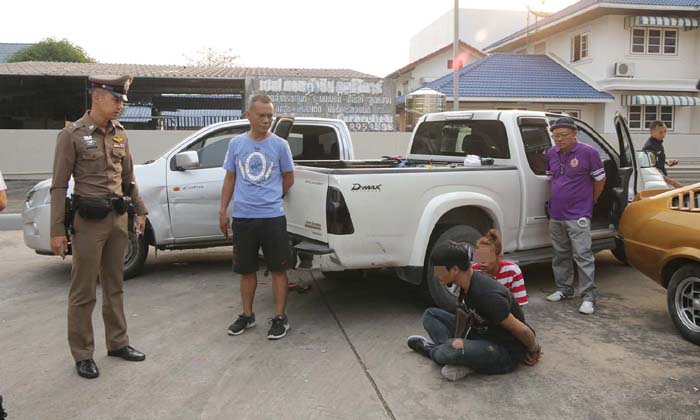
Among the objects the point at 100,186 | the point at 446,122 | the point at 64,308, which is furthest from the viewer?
the point at 446,122

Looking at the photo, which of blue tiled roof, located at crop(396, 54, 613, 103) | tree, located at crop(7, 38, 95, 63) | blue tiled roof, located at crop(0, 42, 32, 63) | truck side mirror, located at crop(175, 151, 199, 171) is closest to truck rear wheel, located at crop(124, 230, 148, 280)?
truck side mirror, located at crop(175, 151, 199, 171)

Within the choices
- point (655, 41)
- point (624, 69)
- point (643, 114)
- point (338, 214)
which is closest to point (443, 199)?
point (338, 214)

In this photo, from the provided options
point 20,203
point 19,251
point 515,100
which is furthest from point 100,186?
point 515,100

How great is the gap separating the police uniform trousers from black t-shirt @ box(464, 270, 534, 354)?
8.06 ft

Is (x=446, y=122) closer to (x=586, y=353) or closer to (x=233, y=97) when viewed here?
(x=586, y=353)

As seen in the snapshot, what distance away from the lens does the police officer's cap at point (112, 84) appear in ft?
13.2

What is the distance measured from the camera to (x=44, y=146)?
1798 centimetres

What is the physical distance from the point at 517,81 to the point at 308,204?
21.5 metres

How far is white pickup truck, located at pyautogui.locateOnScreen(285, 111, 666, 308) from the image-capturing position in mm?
4891

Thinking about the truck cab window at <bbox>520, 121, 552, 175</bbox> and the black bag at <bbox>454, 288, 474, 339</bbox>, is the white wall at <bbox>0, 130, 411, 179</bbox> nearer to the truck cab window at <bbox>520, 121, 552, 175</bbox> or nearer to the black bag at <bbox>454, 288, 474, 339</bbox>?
the truck cab window at <bbox>520, 121, 552, 175</bbox>

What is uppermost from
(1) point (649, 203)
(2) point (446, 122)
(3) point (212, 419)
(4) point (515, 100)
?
(4) point (515, 100)

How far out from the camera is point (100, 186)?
13.5 ft

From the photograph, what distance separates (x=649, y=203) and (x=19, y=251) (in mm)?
8218

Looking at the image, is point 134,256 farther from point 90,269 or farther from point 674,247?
point 674,247
